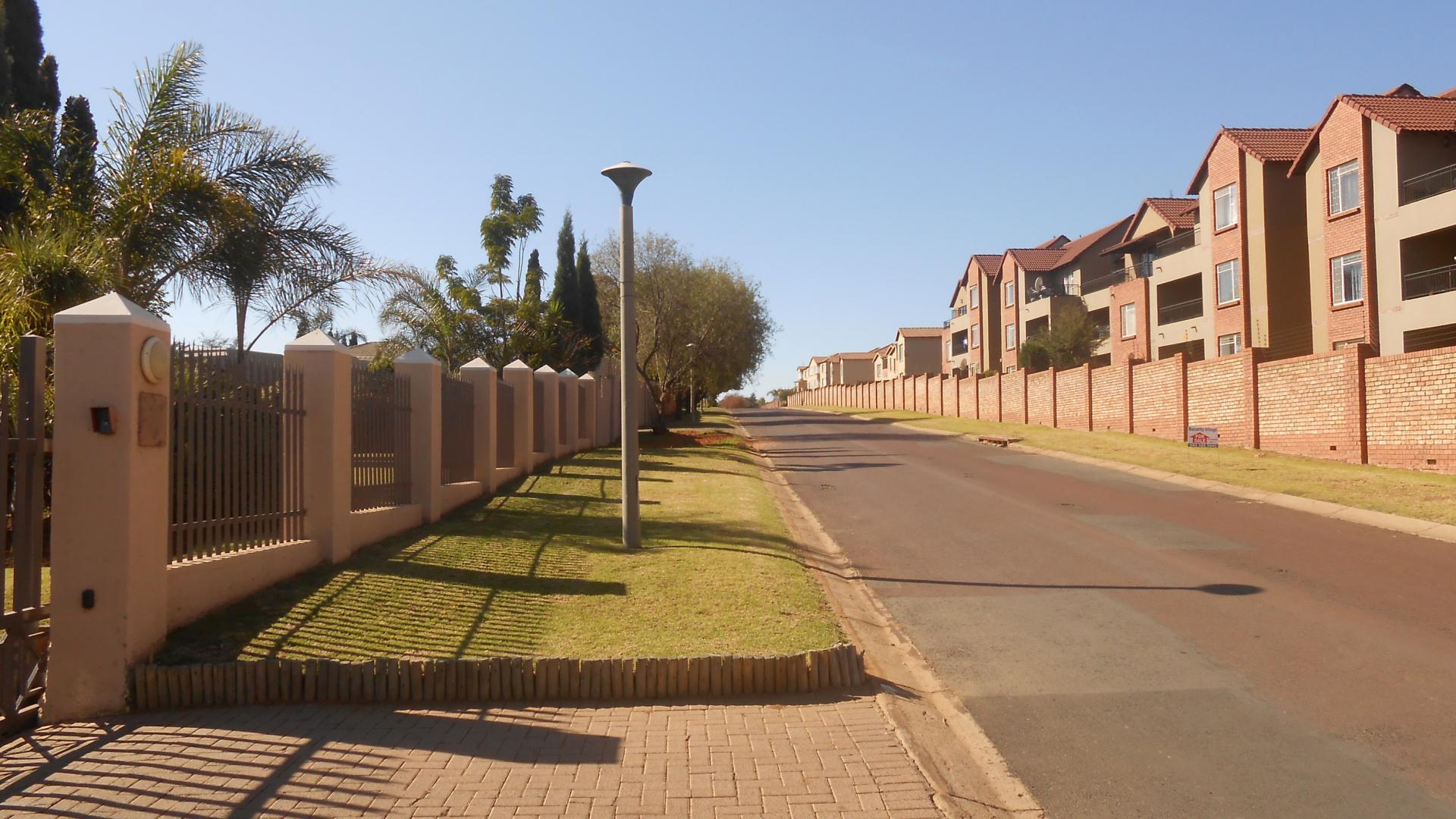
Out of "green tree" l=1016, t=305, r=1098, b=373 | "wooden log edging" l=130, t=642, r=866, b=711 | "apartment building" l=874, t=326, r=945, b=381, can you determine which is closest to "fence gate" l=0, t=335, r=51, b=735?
"wooden log edging" l=130, t=642, r=866, b=711

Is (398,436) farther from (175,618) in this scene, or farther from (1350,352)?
(1350,352)

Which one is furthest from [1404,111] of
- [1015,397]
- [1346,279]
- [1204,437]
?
[1015,397]

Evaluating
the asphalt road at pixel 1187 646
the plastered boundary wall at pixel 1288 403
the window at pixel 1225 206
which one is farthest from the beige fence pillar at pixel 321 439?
the window at pixel 1225 206

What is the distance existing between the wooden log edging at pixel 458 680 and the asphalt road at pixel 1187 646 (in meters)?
1.48

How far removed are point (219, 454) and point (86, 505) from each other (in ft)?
4.10

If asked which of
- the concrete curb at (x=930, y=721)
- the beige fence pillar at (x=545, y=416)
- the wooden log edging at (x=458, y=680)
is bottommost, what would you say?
the concrete curb at (x=930, y=721)

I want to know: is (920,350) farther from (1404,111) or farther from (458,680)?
(458,680)

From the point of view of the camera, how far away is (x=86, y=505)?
5938mm

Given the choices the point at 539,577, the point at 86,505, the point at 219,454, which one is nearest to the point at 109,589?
the point at 86,505

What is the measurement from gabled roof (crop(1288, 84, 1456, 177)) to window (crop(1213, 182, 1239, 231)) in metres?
5.37

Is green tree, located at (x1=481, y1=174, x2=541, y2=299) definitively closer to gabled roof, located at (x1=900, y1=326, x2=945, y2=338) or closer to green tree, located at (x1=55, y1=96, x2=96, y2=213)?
green tree, located at (x1=55, y1=96, x2=96, y2=213)

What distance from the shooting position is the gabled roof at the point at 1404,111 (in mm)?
26656

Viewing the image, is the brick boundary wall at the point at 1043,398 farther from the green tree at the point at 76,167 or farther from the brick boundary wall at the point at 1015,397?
the green tree at the point at 76,167

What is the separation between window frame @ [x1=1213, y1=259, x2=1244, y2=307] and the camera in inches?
1393
